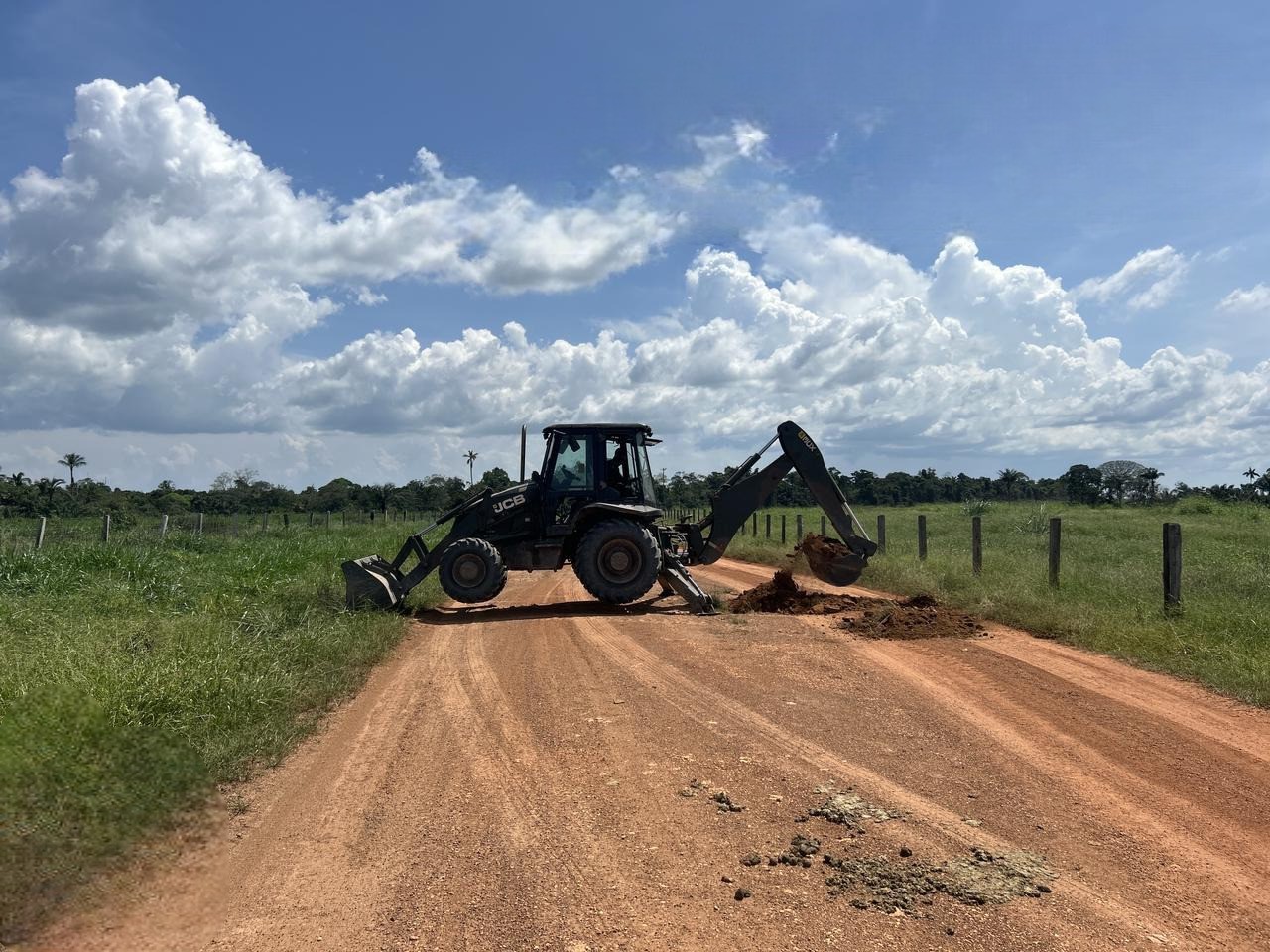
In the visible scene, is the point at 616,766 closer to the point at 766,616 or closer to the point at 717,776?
the point at 717,776

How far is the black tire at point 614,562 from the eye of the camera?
12188 millimetres

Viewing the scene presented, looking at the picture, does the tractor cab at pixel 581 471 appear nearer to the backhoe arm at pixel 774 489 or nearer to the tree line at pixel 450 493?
the backhoe arm at pixel 774 489

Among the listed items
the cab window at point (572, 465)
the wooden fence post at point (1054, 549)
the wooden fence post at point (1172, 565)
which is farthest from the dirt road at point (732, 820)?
the cab window at point (572, 465)

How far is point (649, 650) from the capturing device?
A: 9.04 meters

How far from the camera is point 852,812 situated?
4.52 meters

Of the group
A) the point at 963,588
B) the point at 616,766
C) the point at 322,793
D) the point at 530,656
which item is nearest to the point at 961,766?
the point at 616,766

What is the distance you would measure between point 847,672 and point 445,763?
395 cm

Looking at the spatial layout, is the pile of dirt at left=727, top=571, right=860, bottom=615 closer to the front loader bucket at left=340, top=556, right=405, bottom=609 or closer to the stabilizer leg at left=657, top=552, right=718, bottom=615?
the stabilizer leg at left=657, top=552, right=718, bottom=615

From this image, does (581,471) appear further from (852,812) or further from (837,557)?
(852,812)

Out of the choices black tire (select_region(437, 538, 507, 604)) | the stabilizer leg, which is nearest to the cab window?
black tire (select_region(437, 538, 507, 604))

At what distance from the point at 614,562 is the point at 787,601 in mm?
2506

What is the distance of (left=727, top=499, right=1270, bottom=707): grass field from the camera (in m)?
8.21

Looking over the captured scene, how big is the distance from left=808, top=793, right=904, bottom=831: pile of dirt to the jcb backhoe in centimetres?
730

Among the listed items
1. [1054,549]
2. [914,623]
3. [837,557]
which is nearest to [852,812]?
[914,623]
